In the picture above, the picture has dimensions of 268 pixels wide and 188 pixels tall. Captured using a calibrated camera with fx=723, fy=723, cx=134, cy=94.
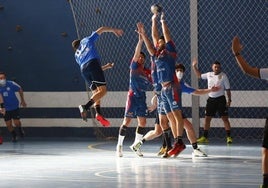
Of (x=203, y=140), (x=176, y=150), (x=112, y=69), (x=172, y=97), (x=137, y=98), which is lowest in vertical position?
(x=203, y=140)

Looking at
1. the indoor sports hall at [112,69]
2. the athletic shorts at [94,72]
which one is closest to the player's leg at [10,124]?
the indoor sports hall at [112,69]

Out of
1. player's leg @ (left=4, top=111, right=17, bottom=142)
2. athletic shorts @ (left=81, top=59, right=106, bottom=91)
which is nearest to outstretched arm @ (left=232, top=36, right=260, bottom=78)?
athletic shorts @ (left=81, top=59, right=106, bottom=91)

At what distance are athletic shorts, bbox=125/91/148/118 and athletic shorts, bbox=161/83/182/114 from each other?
1098mm

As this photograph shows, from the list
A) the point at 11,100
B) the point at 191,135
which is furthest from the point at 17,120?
the point at 191,135

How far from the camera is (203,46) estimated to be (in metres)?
19.4

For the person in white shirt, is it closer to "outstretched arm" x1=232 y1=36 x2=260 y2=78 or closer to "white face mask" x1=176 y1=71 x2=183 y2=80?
"outstretched arm" x1=232 y1=36 x2=260 y2=78

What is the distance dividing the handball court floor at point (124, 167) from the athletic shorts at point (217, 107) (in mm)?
924

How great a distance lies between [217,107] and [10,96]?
5956 mm

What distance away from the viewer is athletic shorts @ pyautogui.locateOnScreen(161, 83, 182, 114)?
13.3 metres

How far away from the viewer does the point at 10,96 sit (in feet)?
66.7

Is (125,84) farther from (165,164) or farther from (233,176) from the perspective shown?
(233,176)

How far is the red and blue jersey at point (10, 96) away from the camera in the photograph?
2030 cm

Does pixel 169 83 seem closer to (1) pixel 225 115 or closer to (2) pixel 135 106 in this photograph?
(2) pixel 135 106

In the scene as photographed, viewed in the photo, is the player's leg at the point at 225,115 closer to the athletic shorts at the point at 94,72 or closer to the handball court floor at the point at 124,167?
the handball court floor at the point at 124,167
